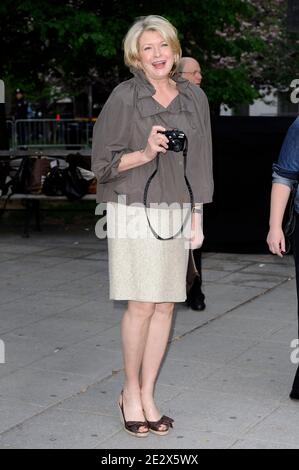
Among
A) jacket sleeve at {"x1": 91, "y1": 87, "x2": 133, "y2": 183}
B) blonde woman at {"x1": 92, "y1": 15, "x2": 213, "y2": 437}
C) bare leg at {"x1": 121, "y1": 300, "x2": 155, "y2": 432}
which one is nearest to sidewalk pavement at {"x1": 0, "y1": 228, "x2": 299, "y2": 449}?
bare leg at {"x1": 121, "y1": 300, "x2": 155, "y2": 432}

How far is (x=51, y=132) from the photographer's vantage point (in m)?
22.6

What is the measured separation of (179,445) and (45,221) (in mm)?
8191

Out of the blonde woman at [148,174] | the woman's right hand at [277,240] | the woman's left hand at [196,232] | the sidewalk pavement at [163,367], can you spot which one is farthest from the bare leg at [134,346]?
the woman's right hand at [277,240]

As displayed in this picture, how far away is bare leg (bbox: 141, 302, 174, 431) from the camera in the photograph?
4.53m

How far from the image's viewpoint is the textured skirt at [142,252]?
438 cm

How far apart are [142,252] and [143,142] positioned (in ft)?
1.75

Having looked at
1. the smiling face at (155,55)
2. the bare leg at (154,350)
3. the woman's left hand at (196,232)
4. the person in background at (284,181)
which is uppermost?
the smiling face at (155,55)

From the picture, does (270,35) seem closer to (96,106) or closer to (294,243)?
(96,106)

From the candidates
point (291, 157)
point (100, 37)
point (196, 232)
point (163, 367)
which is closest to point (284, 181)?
point (291, 157)

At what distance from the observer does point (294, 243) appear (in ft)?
16.3

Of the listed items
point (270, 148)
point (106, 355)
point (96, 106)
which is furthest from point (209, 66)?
point (96, 106)

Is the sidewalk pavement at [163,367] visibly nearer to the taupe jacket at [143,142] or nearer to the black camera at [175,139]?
the taupe jacket at [143,142]

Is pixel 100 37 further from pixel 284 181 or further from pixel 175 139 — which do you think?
pixel 175 139

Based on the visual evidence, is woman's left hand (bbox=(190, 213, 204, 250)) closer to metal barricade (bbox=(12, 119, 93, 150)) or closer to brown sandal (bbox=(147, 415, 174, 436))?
brown sandal (bbox=(147, 415, 174, 436))
